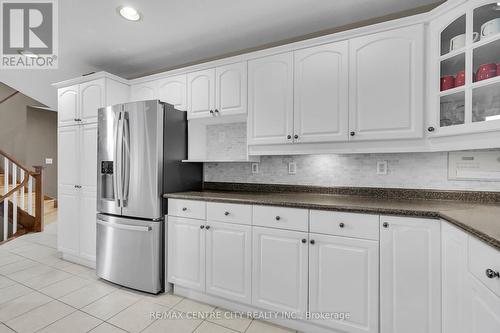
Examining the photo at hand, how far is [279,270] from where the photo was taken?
69.7 inches

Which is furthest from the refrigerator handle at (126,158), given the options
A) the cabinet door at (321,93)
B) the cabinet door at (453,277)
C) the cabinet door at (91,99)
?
the cabinet door at (453,277)

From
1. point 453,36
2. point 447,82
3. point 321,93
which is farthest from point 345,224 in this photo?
point 453,36

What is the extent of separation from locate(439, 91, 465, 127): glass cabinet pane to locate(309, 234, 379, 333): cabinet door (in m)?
0.97

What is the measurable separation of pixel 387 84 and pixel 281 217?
127 centimetres

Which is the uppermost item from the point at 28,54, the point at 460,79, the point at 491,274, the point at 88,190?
the point at 28,54

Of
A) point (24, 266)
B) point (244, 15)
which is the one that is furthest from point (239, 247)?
point (24, 266)

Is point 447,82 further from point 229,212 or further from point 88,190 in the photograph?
point 88,190

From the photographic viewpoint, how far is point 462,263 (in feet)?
3.82

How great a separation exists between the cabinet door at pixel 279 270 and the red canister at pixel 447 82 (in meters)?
1.40

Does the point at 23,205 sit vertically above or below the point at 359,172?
below

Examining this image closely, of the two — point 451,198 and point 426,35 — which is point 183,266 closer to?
point 451,198

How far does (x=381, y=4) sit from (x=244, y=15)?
111 cm

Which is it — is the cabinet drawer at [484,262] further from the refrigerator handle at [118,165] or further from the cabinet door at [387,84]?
the refrigerator handle at [118,165]

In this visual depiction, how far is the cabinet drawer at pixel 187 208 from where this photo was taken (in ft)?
6.82
